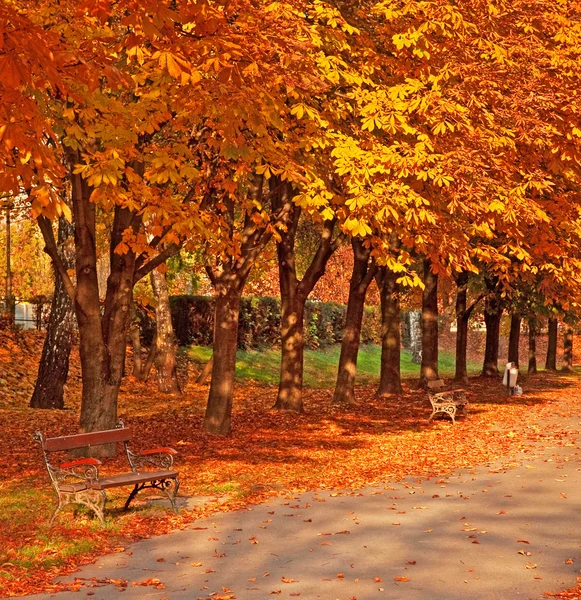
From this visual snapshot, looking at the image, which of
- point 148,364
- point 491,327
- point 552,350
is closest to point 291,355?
point 148,364

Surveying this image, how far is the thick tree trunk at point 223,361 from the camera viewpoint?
21625 mm

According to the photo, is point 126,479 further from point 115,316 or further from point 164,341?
point 164,341

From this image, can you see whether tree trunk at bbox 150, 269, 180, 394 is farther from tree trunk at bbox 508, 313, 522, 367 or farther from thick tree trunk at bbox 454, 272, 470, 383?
tree trunk at bbox 508, 313, 522, 367

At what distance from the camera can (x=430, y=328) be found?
35.5m

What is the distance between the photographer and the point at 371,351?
56250 millimetres

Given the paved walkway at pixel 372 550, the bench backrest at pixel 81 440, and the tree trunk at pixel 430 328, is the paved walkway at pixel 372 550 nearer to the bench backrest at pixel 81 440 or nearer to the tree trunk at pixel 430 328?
the bench backrest at pixel 81 440

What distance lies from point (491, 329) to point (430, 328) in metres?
8.59

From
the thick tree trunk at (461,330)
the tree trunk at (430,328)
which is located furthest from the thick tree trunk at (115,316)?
the thick tree trunk at (461,330)

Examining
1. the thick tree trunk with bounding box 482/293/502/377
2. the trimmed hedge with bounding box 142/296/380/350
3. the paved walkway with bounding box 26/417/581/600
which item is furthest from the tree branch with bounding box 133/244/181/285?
the trimmed hedge with bounding box 142/296/380/350

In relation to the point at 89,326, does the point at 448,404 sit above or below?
below

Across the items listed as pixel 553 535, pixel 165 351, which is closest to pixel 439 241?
pixel 553 535

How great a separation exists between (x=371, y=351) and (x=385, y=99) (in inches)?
1491

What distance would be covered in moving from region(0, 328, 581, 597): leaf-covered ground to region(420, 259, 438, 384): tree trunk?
90 centimetres

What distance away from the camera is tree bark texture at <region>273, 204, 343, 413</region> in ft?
87.4
